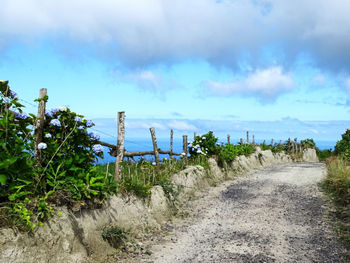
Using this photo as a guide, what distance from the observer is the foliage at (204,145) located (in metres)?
15.8

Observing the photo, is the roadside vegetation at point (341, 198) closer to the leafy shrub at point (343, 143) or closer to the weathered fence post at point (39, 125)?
the weathered fence post at point (39, 125)

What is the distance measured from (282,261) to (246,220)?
2.64 metres

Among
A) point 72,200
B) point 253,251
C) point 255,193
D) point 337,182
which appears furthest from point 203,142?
point 72,200

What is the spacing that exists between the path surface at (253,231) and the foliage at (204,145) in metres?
3.75

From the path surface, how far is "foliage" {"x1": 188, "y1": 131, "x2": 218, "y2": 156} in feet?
12.3

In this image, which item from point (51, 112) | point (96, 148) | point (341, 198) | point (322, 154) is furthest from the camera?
point (322, 154)

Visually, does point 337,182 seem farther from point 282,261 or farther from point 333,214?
point 282,261

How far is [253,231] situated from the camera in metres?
7.69

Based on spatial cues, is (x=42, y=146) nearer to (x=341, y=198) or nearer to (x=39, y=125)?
(x=39, y=125)

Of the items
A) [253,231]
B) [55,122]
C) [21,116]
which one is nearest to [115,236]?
[55,122]

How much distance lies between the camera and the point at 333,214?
360 inches

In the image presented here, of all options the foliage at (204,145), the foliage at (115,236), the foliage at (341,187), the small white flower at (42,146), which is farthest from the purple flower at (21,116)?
the foliage at (204,145)

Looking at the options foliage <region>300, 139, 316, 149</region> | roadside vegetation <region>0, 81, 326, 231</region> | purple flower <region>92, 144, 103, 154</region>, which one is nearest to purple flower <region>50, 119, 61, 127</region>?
roadside vegetation <region>0, 81, 326, 231</region>

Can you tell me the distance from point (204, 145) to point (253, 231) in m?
8.71
